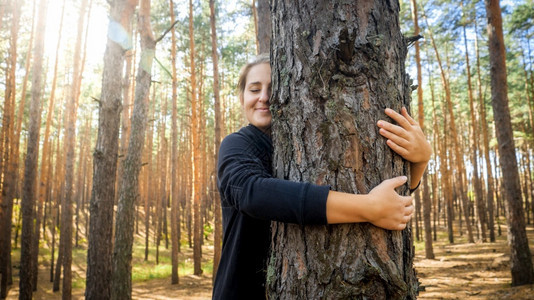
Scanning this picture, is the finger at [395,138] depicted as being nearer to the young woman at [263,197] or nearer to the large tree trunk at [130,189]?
the young woman at [263,197]

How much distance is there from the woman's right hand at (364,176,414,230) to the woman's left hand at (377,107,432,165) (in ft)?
0.44

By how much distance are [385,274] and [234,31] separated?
18.3 metres

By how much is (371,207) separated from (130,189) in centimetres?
675

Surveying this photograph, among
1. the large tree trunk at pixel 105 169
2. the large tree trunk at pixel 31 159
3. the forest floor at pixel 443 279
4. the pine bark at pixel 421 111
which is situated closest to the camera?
the large tree trunk at pixel 105 169

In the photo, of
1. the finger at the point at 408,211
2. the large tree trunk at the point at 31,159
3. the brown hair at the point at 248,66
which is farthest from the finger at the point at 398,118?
the large tree trunk at the point at 31,159

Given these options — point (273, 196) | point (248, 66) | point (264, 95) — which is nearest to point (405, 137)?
point (273, 196)

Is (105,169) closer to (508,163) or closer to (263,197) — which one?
(263,197)

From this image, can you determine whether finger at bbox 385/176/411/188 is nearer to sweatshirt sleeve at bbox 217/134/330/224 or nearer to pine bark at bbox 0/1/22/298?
sweatshirt sleeve at bbox 217/134/330/224

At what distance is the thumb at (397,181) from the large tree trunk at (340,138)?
0.04 meters

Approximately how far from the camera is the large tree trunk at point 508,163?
7.71 meters

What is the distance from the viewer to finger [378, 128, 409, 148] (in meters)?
1.25

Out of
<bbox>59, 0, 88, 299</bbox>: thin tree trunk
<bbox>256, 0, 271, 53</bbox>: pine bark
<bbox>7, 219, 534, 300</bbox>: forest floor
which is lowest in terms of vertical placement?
<bbox>7, 219, 534, 300</bbox>: forest floor

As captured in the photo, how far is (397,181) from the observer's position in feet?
4.02

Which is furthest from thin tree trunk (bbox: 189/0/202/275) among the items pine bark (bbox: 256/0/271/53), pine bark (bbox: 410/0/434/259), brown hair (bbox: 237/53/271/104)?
brown hair (bbox: 237/53/271/104)
